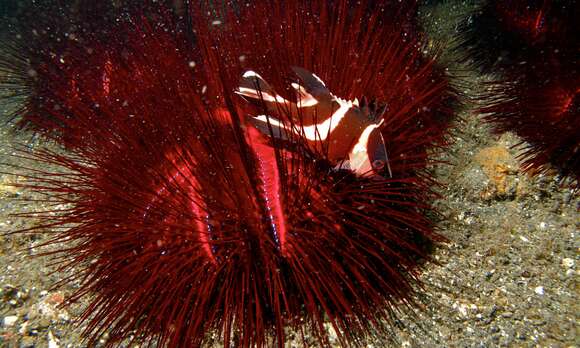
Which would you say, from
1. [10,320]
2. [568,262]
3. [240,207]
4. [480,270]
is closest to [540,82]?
[568,262]

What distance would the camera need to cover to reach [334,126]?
2184mm

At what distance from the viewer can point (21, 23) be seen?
17.5ft

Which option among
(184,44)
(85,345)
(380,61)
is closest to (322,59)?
(380,61)

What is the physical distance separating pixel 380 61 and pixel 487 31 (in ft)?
5.85

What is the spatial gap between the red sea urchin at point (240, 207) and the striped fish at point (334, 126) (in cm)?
1

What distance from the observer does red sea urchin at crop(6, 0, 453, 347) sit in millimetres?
2086

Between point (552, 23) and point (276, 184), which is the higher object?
point (552, 23)

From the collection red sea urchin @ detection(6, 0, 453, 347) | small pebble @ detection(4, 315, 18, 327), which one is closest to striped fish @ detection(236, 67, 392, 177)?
red sea urchin @ detection(6, 0, 453, 347)

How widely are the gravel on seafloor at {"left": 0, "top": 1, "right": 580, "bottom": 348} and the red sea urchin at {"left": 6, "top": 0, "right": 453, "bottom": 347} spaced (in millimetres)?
265

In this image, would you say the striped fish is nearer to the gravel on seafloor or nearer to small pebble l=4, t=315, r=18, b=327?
the gravel on seafloor

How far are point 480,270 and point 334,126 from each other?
1516 mm

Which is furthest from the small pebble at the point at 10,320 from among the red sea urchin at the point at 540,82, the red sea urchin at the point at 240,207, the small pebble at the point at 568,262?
the red sea urchin at the point at 540,82

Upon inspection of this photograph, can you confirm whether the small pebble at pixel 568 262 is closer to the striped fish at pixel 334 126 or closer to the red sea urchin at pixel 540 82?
the red sea urchin at pixel 540 82

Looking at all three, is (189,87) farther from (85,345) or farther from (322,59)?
(85,345)
